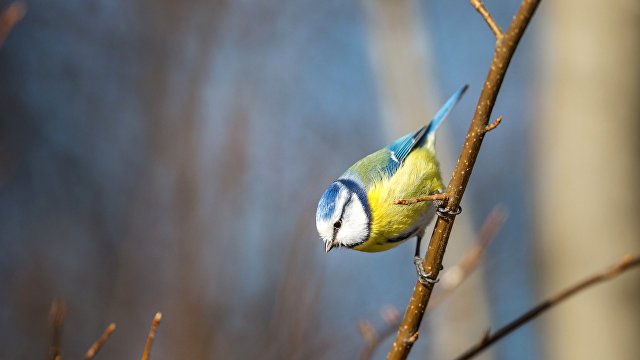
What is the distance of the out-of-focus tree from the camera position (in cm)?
352

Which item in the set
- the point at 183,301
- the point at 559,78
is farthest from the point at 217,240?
the point at 559,78

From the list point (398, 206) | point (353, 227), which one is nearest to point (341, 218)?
point (353, 227)

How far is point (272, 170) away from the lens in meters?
4.68

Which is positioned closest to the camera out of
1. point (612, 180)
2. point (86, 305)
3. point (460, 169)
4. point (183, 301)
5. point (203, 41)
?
point (460, 169)

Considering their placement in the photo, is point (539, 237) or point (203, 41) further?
point (203, 41)

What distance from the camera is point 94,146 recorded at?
17.0 ft

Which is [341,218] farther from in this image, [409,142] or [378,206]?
[409,142]

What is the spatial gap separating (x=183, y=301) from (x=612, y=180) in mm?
2235

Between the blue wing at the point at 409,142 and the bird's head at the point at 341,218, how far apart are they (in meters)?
0.16

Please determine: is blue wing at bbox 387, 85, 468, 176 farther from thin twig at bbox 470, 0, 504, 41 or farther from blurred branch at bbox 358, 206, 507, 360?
thin twig at bbox 470, 0, 504, 41

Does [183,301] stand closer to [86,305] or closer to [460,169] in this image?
[86,305]

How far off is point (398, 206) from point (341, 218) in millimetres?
155

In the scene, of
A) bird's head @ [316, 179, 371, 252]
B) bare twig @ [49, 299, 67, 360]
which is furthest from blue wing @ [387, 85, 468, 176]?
bare twig @ [49, 299, 67, 360]

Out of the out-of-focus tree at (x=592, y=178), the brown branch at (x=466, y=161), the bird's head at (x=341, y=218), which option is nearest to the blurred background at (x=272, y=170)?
the out-of-focus tree at (x=592, y=178)
